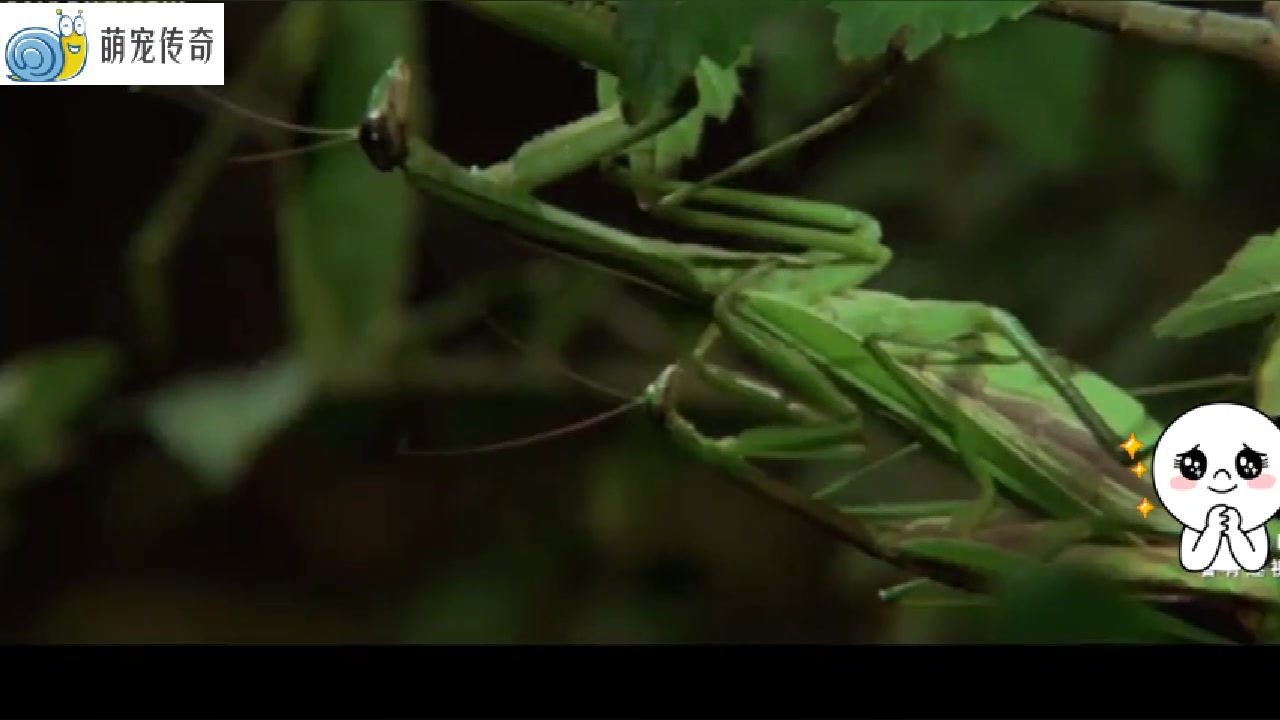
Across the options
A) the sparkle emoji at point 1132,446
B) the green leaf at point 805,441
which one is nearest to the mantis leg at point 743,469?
the green leaf at point 805,441

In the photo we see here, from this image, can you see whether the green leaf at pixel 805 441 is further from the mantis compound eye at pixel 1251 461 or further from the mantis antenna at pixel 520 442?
the mantis compound eye at pixel 1251 461

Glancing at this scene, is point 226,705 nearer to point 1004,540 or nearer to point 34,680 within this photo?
point 34,680

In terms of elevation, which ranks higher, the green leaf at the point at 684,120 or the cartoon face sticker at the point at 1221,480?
the green leaf at the point at 684,120

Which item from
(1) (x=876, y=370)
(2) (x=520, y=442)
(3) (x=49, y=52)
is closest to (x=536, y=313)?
(2) (x=520, y=442)

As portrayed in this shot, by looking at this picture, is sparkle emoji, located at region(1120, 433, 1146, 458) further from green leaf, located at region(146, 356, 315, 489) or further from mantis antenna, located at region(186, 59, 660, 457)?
green leaf, located at region(146, 356, 315, 489)

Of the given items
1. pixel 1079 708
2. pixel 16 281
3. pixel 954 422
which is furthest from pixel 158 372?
pixel 1079 708

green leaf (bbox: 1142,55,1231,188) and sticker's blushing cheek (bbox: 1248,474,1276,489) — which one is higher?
green leaf (bbox: 1142,55,1231,188)

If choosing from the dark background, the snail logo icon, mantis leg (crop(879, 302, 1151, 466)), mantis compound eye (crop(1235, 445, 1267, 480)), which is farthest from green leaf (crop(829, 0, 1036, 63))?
the snail logo icon
